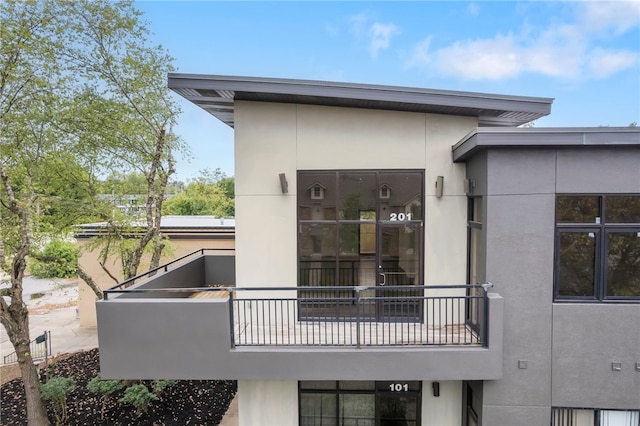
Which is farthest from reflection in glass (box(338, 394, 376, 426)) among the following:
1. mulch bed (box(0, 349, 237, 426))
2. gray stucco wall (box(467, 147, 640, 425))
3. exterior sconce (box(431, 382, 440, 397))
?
mulch bed (box(0, 349, 237, 426))

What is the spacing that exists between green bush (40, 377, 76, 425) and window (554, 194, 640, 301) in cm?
1065

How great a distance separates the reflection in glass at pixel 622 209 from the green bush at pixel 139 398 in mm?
9985

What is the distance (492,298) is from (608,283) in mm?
1841

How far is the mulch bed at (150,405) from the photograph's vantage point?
8219 millimetres

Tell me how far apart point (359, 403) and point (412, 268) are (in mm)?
2684

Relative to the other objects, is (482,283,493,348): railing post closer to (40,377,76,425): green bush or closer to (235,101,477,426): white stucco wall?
(235,101,477,426): white stucco wall

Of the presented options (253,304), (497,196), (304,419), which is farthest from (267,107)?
(304,419)

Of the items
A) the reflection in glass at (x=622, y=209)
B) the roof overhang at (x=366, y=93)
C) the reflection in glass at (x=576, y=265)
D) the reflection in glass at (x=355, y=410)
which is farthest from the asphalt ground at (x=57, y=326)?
the reflection in glass at (x=622, y=209)

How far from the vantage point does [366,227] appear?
627 centimetres

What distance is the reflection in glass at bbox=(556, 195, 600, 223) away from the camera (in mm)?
5074

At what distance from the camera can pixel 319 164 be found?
20.6 feet

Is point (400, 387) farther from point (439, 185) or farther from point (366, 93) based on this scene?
point (366, 93)

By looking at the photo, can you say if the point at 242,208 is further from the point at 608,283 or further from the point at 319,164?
the point at 608,283

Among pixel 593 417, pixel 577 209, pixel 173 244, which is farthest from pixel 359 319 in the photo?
pixel 173 244
